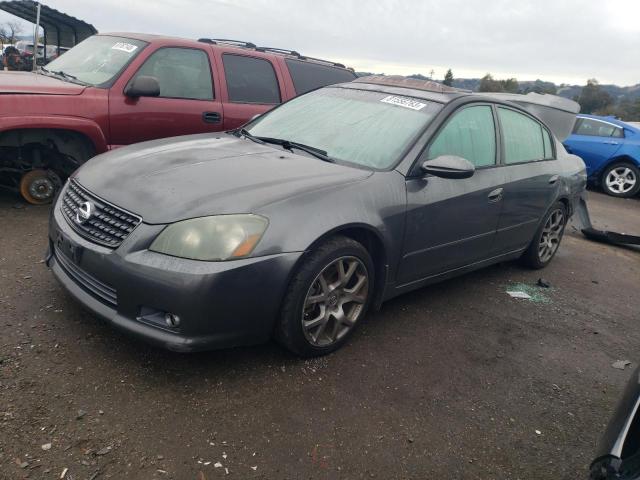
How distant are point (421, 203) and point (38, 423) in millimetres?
2429

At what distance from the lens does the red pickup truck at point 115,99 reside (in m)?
4.65

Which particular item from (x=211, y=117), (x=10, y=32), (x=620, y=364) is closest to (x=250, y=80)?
(x=211, y=117)

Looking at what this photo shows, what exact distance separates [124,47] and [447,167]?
378 centimetres

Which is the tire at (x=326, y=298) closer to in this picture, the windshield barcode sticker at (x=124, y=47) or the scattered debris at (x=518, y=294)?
the scattered debris at (x=518, y=294)

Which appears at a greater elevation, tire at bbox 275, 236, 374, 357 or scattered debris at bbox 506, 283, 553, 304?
tire at bbox 275, 236, 374, 357

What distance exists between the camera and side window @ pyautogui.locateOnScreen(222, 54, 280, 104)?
573 centimetres

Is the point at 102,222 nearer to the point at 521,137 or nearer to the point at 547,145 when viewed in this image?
the point at 521,137

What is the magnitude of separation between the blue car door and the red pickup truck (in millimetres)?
8015

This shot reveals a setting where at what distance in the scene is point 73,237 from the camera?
2789 millimetres

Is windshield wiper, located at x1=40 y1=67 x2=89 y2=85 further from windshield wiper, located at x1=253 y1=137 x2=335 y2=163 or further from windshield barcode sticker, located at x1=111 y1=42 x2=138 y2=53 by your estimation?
windshield wiper, located at x1=253 y1=137 x2=335 y2=163

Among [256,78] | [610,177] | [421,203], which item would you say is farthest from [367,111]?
[610,177]

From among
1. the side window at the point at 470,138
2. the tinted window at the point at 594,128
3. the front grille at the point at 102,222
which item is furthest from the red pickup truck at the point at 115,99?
the tinted window at the point at 594,128

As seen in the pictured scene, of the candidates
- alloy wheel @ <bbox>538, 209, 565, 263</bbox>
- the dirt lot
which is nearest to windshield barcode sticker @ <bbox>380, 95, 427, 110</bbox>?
the dirt lot

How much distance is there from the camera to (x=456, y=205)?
3.64 meters
